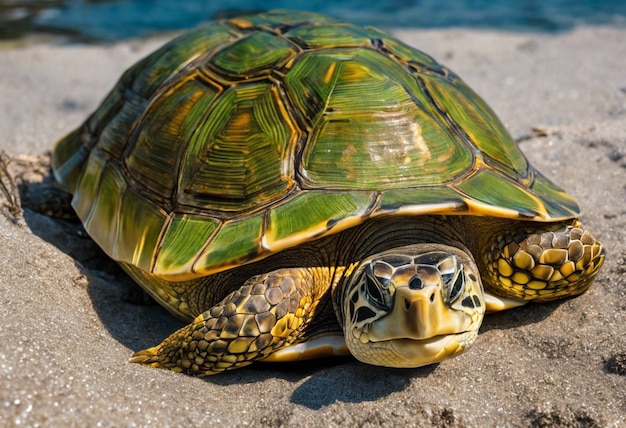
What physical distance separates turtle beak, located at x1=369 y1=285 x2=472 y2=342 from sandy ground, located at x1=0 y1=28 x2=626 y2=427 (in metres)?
0.32

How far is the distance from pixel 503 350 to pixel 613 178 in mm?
1797

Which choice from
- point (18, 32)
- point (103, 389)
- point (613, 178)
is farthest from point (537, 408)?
point (18, 32)

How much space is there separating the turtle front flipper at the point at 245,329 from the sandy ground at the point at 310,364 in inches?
4.3

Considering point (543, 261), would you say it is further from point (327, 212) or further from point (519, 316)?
point (327, 212)

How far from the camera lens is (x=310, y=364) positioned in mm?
3000

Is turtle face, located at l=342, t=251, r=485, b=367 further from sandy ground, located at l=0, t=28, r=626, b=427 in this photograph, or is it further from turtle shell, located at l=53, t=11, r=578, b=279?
turtle shell, located at l=53, t=11, r=578, b=279

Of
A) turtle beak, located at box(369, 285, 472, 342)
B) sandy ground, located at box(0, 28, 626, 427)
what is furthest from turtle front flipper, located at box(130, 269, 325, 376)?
turtle beak, located at box(369, 285, 472, 342)

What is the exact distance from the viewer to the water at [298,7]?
9.28 m

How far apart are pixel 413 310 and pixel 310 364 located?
0.86 m

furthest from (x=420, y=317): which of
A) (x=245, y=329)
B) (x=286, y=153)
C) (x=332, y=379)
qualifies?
(x=286, y=153)

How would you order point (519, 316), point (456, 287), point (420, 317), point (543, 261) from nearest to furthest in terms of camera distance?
point (420, 317)
point (456, 287)
point (543, 261)
point (519, 316)

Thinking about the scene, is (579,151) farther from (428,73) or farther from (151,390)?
(151,390)

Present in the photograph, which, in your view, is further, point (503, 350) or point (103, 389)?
point (503, 350)

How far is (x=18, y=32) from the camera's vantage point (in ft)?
29.5
